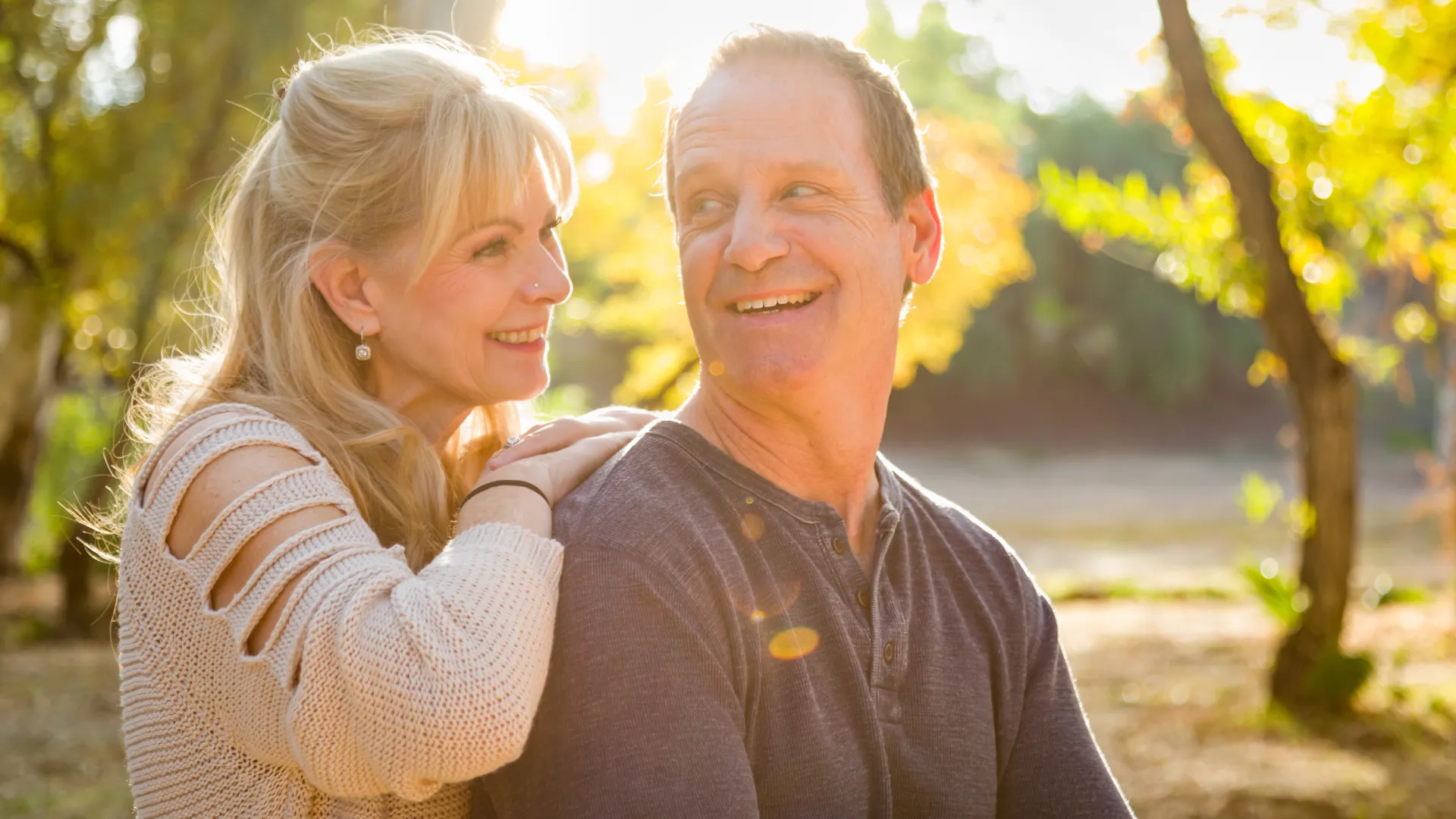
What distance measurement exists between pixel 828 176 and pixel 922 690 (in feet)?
2.97

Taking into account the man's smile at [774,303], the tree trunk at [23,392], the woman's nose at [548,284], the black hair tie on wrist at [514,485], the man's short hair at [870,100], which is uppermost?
the man's short hair at [870,100]

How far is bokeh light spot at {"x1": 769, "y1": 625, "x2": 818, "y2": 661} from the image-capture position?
78.9 inches

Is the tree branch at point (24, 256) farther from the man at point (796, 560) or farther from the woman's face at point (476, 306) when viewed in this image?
the man at point (796, 560)

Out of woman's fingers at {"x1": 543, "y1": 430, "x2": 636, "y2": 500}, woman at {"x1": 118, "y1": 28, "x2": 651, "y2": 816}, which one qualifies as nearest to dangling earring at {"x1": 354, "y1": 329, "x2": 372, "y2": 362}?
woman at {"x1": 118, "y1": 28, "x2": 651, "y2": 816}

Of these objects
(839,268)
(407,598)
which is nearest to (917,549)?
(839,268)

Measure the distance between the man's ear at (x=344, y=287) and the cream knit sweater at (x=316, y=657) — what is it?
0.35 m

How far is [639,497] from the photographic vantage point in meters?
2.04

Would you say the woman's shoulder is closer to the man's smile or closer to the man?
the man

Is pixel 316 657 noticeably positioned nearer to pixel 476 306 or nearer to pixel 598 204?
pixel 476 306

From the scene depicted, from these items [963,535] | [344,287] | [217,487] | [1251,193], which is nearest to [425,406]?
[344,287]

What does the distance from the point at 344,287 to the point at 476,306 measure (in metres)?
0.30

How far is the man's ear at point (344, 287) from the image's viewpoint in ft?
8.19

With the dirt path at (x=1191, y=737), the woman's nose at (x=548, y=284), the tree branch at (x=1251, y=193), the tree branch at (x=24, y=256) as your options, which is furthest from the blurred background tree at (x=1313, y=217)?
the tree branch at (x=24, y=256)

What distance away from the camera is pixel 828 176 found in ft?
7.39
